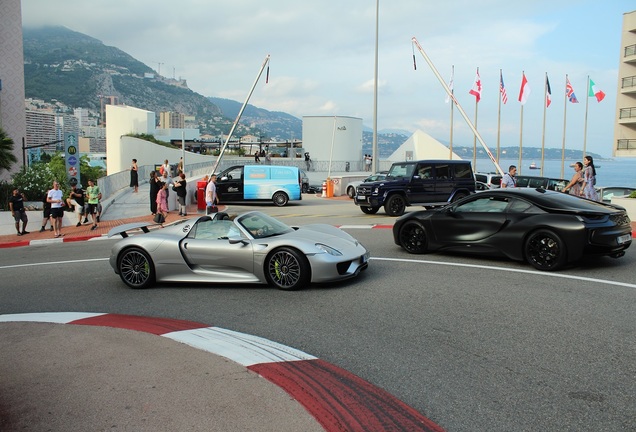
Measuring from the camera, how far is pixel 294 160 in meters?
61.1

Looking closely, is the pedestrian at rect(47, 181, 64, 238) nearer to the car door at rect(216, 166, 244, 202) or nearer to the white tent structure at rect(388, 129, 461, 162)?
the car door at rect(216, 166, 244, 202)

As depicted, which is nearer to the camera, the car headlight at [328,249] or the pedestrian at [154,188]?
the car headlight at [328,249]

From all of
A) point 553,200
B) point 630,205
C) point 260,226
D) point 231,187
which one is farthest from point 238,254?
point 231,187

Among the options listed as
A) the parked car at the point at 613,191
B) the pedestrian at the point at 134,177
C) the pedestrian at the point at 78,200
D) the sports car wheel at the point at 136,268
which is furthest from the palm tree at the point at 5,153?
the parked car at the point at 613,191

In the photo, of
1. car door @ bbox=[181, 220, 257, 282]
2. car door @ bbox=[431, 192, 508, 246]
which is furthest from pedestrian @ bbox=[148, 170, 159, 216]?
car door @ bbox=[431, 192, 508, 246]

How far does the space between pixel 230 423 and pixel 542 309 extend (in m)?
4.58

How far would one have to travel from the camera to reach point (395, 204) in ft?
65.0

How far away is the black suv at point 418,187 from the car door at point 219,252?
37.4ft

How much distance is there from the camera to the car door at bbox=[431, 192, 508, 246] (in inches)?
391

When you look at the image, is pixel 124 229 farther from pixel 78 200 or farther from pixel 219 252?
pixel 78 200

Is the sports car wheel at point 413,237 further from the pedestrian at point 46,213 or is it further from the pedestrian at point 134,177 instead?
the pedestrian at point 134,177

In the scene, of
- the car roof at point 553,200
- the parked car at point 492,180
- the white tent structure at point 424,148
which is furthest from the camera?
the white tent structure at point 424,148

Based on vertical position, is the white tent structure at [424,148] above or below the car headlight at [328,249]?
above

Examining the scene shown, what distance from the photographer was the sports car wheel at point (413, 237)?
35.9ft
